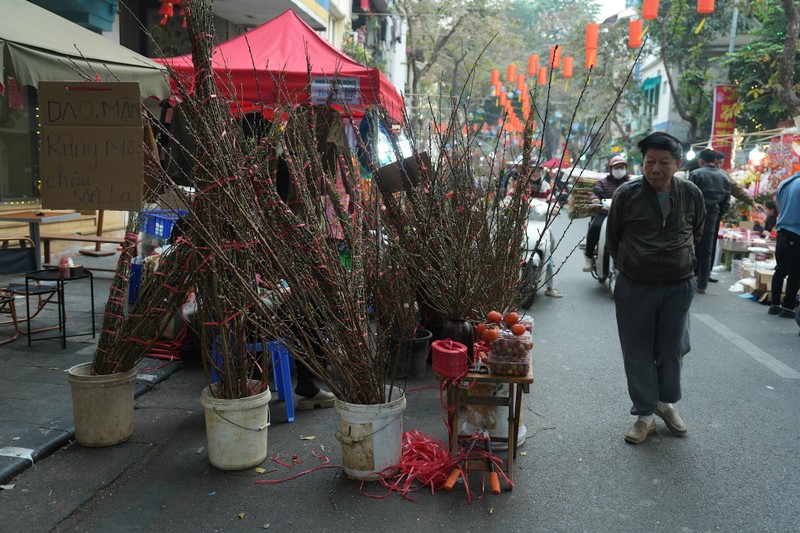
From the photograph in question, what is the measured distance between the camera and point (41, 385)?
4652 mm

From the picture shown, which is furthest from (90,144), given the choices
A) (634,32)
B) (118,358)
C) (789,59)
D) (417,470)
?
(789,59)

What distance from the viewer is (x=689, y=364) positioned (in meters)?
5.86

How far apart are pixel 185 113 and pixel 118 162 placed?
0.43 meters

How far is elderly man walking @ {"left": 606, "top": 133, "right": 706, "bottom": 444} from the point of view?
395 centimetres

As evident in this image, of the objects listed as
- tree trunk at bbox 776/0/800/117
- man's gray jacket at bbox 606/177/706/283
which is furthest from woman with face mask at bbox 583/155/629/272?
man's gray jacket at bbox 606/177/706/283

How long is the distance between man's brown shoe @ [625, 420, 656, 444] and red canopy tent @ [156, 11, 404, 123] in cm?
330

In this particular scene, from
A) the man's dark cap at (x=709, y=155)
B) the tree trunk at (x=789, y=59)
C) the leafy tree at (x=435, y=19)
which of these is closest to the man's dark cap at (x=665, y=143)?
the man's dark cap at (x=709, y=155)

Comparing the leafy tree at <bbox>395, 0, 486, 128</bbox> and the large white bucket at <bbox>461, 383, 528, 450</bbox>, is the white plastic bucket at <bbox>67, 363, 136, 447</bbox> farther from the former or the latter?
the leafy tree at <bbox>395, 0, 486, 128</bbox>

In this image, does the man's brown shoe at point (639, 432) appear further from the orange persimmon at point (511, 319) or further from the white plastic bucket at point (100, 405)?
the white plastic bucket at point (100, 405)

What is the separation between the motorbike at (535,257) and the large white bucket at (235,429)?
1.94 meters

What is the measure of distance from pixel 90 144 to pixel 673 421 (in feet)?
12.2

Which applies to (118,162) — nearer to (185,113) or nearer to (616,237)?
(185,113)

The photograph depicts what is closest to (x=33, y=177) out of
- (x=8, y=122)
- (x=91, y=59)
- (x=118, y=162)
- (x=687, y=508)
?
(x=8, y=122)

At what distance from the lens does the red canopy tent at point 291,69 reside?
633 centimetres
